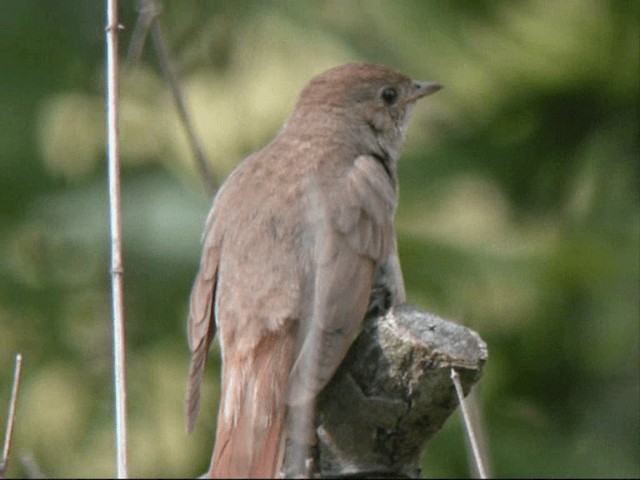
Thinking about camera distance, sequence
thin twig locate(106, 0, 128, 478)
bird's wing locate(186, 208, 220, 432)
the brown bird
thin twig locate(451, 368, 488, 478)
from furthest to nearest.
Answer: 1. bird's wing locate(186, 208, 220, 432)
2. the brown bird
3. thin twig locate(106, 0, 128, 478)
4. thin twig locate(451, 368, 488, 478)

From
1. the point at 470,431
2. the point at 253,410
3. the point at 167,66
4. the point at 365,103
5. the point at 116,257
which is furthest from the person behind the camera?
the point at 365,103

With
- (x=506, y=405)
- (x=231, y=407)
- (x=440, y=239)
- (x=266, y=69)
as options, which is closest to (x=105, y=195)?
(x=266, y=69)

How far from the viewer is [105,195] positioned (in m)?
7.21

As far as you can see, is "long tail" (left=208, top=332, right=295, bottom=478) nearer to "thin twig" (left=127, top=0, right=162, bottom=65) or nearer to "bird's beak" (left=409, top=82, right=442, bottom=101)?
A: "thin twig" (left=127, top=0, right=162, bottom=65)

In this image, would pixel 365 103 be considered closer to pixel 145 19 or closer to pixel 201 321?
pixel 145 19

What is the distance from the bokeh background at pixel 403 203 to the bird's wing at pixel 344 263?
1.44 meters

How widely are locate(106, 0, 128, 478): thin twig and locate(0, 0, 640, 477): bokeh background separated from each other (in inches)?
101

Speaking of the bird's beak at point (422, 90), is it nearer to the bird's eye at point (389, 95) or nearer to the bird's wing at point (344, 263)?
the bird's eye at point (389, 95)

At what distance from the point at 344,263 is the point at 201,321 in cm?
46

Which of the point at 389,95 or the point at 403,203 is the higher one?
the point at 389,95

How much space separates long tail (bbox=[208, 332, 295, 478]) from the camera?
157 inches

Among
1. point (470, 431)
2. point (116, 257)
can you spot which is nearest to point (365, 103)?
point (116, 257)

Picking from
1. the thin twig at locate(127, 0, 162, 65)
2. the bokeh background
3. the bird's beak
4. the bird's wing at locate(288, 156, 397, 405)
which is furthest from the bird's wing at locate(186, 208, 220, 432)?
the bokeh background

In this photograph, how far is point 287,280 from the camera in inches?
180
